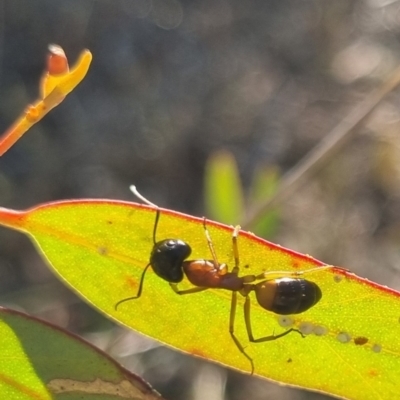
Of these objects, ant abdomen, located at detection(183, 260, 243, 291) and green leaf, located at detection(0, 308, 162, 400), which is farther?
ant abdomen, located at detection(183, 260, 243, 291)

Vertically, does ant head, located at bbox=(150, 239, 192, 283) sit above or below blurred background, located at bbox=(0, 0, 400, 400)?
below

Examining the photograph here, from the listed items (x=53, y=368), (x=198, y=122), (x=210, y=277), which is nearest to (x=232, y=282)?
(x=210, y=277)

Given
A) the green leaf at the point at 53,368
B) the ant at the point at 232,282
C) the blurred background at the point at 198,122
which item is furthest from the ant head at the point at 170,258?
the blurred background at the point at 198,122

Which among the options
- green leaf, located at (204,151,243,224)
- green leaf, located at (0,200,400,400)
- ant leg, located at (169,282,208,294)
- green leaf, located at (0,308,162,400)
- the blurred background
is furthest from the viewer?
the blurred background

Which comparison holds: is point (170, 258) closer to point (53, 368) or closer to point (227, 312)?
point (227, 312)

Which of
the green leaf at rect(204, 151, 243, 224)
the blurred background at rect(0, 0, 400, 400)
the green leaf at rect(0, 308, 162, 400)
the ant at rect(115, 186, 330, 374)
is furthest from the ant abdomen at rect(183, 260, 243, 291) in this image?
the blurred background at rect(0, 0, 400, 400)

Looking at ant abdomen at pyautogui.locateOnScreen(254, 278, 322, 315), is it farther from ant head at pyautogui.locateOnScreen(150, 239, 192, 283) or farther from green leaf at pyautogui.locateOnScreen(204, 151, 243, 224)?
green leaf at pyautogui.locateOnScreen(204, 151, 243, 224)
